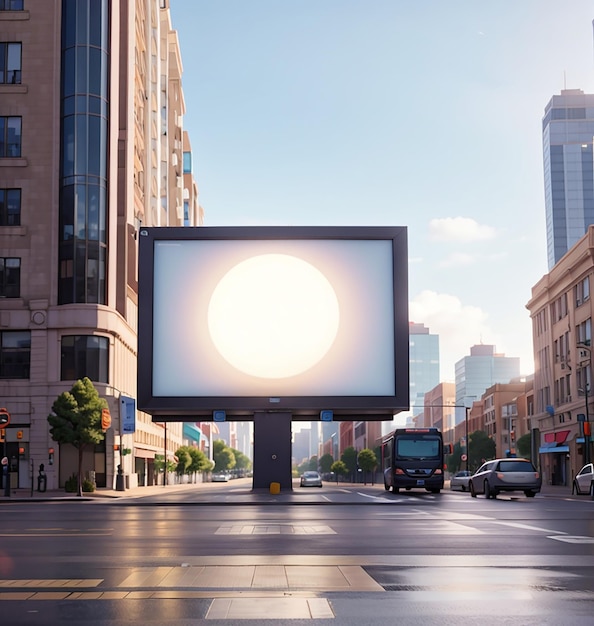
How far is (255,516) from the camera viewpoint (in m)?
27.0

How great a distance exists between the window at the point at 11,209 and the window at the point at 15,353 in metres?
7.49

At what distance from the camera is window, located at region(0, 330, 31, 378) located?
6575 centimetres

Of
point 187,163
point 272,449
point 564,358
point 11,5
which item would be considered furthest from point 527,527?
point 187,163

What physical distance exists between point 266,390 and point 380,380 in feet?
18.4

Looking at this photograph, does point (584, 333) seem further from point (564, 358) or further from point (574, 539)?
point (574, 539)

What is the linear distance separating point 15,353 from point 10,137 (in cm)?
1479

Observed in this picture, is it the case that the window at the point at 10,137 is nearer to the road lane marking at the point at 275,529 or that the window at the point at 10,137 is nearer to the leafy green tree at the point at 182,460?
the road lane marking at the point at 275,529

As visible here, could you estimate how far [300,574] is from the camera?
38.0 feet

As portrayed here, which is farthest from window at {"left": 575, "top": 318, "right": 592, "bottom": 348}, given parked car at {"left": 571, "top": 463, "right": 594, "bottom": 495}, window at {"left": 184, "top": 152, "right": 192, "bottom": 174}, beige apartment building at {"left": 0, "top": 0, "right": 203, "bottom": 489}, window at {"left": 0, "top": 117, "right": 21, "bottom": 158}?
window at {"left": 184, "top": 152, "right": 192, "bottom": 174}

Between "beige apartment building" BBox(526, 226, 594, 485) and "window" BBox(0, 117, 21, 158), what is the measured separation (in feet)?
141

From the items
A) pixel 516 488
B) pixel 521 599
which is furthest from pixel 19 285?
pixel 521 599

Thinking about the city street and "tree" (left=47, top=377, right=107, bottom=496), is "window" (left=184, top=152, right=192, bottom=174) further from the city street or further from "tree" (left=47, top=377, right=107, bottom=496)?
the city street

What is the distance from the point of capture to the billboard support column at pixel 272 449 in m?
50.1

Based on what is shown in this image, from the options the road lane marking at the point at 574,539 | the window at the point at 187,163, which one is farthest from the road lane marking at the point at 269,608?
the window at the point at 187,163
